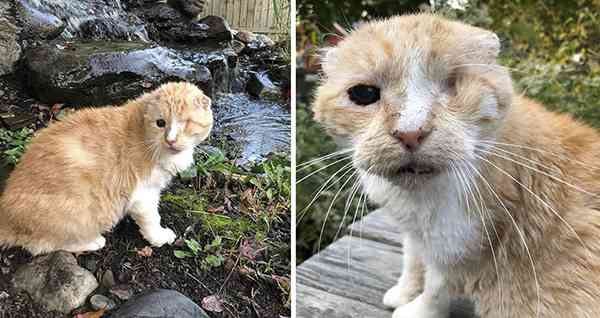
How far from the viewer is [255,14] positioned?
2.97ft

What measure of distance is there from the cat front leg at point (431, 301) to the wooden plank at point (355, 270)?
4.1 inches

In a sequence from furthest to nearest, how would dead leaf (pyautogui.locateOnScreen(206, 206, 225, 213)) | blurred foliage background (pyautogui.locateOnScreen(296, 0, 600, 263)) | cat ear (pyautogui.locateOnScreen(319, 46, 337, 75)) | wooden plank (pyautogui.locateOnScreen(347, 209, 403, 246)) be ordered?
1. blurred foliage background (pyautogui.locateOnScreen(296, 0, 600, 263))
2. wooden plank (pyautogui.locateOnScreen(347, 209, 403, 246))
3. dead leaf (pyautogui.locateOnScreen(206, 206, 225, 213))
4. cat ear (pyautogui.locateOnScreen(319, 46, 337, 75))

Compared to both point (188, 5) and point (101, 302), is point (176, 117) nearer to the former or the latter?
point (188, 5)

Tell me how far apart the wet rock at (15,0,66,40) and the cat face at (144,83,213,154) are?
0.17 meters

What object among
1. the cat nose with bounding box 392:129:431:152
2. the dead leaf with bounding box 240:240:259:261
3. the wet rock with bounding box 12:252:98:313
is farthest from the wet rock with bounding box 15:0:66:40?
the cat nose with bounding box 392:129:431:152

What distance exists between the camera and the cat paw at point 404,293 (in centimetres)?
100

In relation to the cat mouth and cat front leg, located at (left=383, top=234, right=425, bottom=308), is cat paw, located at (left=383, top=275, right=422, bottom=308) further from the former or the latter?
the cat mouth

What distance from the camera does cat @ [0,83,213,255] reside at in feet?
2.68

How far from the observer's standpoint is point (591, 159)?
768 mm

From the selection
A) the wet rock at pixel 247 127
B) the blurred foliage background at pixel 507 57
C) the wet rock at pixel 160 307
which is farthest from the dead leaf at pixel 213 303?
the blurred foliage background at pixel 507 57

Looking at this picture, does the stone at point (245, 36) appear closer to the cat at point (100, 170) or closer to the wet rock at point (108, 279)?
the cat at point (100, 170)

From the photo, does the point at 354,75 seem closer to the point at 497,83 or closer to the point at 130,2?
the point at 497,83

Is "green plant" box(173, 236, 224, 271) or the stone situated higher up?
the stone

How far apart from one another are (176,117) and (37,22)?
0.25 meters
